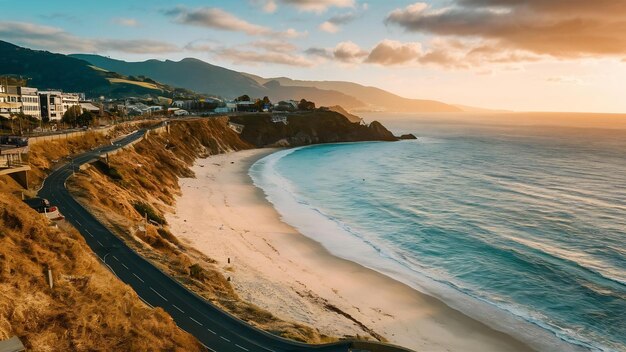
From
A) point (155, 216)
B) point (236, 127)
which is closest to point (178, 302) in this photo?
point (155, 216)

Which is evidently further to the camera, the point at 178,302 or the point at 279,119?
the point at 279,119

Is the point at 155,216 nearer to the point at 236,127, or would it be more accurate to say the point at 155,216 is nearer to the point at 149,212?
the point at 149,212

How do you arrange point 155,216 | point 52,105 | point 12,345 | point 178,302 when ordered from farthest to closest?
point 52,105 → point 155,216 → point 178,302 → point 12,345

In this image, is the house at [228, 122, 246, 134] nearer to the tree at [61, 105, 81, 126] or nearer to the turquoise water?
the turquoise water

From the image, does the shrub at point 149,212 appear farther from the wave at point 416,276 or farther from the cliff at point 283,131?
the cliff at point 283,131

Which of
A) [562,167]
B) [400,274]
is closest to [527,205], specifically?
[400,274]
